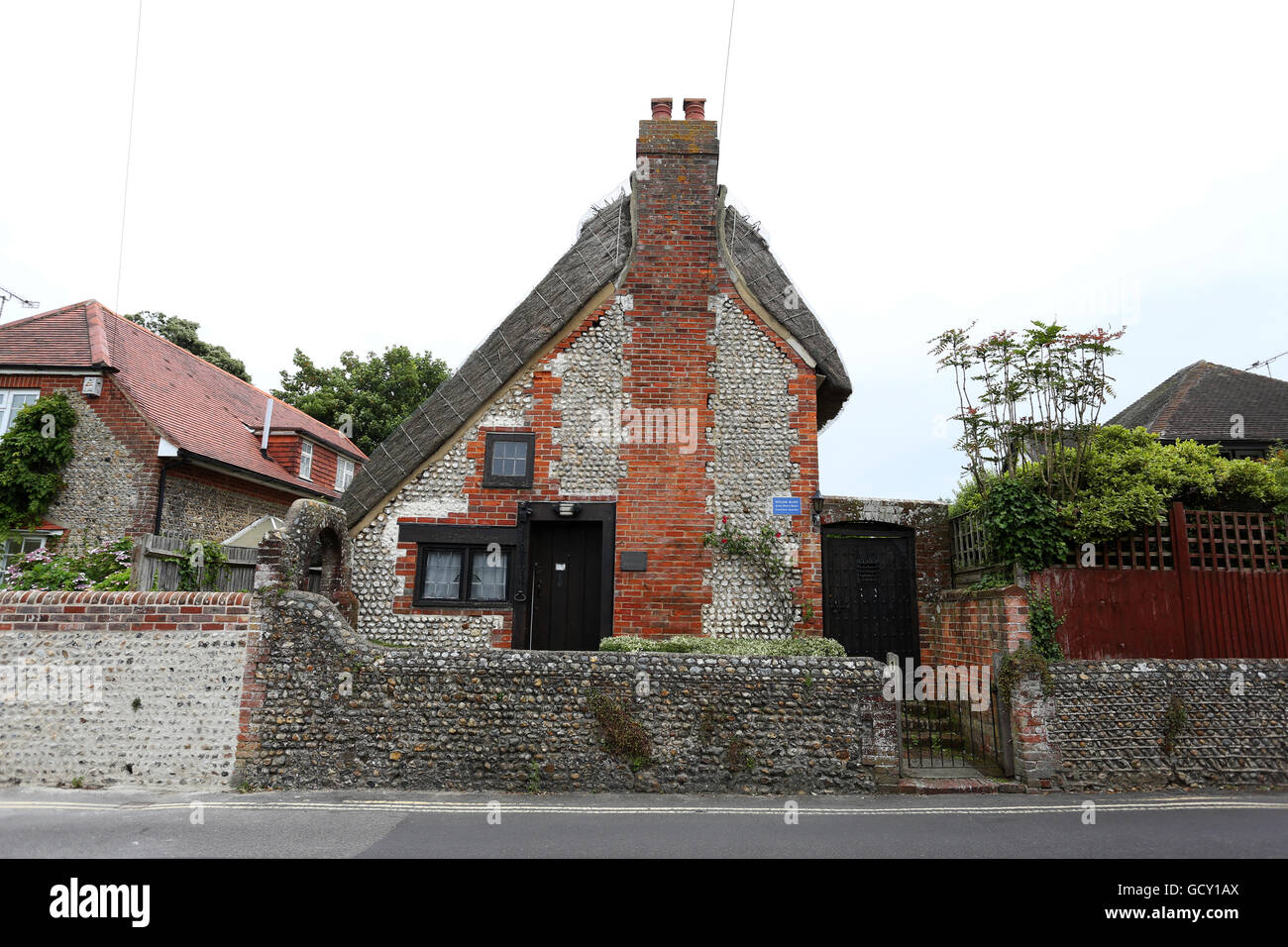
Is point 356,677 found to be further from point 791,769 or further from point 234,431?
point 234,431

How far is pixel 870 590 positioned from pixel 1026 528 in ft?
9.31

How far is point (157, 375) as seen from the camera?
57.7ft

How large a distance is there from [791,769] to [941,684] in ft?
10.1

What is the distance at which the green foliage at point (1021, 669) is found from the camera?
25.4 ft

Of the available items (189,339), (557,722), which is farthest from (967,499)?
(189,339)

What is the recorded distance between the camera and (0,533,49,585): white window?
14.3m

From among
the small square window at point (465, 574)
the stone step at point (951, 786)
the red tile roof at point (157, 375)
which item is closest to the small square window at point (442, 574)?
the small square window at point (465, 574)

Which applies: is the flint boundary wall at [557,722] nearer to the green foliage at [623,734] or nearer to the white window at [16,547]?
the green foliage at [623,734]

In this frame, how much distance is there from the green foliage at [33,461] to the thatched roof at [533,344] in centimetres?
848

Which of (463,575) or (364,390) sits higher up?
(364,390)

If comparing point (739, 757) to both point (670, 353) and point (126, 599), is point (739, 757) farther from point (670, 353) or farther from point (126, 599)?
point (126, 599)

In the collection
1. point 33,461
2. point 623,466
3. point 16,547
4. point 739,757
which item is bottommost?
point 739,757

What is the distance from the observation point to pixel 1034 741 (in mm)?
7602

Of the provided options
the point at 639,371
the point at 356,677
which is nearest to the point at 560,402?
the point at 639,371
